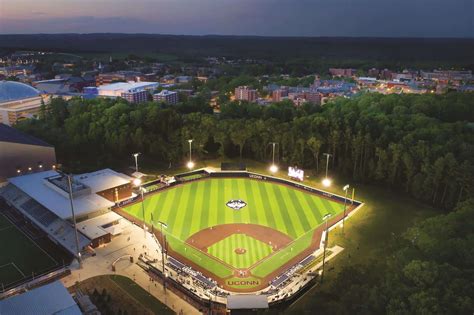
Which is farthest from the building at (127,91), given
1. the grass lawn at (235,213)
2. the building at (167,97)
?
the grass lawn at (235,213)

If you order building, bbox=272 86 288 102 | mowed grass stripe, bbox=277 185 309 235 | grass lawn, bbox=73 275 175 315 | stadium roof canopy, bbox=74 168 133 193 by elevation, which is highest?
building, bbox=272 86 288 102

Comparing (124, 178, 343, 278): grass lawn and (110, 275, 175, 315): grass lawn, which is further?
(124, 178, 343, 278): grass lawn

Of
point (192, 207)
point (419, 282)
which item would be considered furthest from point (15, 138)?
point (419, 282)

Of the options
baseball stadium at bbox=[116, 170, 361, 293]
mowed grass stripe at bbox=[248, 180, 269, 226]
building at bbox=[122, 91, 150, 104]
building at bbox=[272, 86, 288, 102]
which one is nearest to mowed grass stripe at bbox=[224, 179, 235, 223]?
baseball stadium at bbox=[116, 170, 361, 293]

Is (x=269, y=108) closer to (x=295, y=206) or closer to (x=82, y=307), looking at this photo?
(x=295, y=206)

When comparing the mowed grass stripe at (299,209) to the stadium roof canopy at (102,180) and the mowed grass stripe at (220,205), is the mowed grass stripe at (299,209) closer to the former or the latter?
the mowed grass stripe at (220,205)

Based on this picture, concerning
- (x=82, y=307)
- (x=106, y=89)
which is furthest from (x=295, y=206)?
(x=106, y=89)

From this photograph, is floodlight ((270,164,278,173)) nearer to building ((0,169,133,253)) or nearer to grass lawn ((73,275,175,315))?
building ((0,169,133,253))
